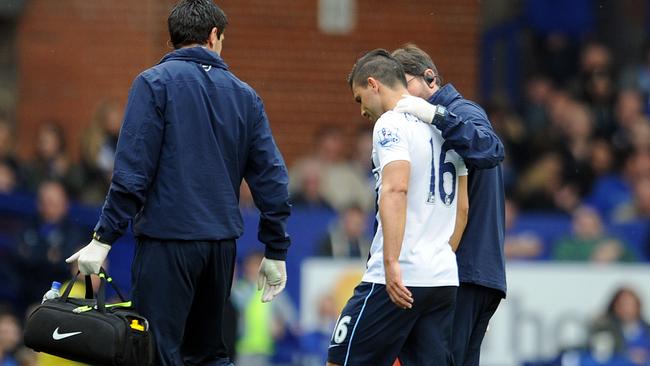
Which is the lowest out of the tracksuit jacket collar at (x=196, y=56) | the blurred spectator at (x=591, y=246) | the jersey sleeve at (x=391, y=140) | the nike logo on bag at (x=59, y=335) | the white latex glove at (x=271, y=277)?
the blurred spectator at (x=591, y=246)

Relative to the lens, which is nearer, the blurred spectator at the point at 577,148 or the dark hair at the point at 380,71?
the dark hair at the point at 380,71

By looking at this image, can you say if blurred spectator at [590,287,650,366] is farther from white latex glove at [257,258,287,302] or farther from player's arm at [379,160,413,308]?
player's arm at [379,160,413,308]

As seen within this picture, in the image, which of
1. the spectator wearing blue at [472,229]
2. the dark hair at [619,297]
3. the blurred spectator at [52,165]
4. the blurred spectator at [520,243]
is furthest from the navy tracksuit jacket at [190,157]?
the dark hair at [619,297]

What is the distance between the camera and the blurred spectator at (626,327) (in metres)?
12.7

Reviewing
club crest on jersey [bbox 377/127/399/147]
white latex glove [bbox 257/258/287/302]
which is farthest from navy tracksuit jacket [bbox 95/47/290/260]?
club crest on jersey [bbox 377/127/399/147]

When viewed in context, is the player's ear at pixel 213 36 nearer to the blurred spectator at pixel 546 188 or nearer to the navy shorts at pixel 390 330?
the navy shorts at pixel 390 330

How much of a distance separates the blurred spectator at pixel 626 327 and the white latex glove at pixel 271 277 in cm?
661

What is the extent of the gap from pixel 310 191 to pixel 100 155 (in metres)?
2.07

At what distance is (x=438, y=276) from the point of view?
6453 millimetres

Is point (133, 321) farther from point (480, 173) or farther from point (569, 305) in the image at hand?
point (569, 305)

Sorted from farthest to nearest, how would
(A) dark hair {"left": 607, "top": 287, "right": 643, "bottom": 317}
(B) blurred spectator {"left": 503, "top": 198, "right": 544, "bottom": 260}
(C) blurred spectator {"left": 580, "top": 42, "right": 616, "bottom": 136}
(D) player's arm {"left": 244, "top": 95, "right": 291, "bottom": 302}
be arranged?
(C) blurred spectator {"left": 580, "top": 42, "right": 616, "bottom": 136} < (B) blurred spectator {"left": 503, "top": 198, "right": 544, "bottom": 260} < (A) dark hair {"left": 607, "top": 287, "right": 643, "bottom": 317} < (D) player's arm {"left": 244, "top": 95, "right": 291, "bottom": 302}

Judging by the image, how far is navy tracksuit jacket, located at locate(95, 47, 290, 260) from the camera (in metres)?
6.29

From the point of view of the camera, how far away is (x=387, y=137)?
6.36m

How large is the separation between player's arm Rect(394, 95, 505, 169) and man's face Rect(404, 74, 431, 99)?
0.80 ft
